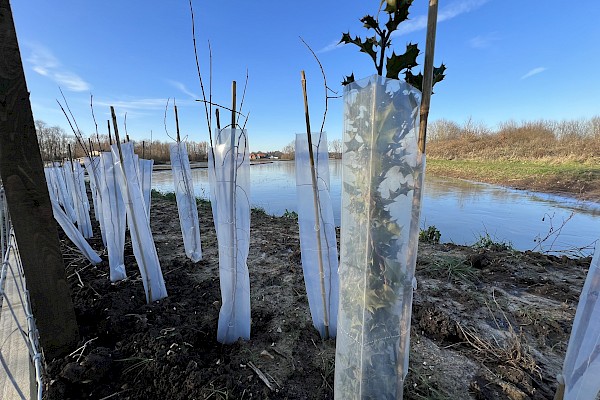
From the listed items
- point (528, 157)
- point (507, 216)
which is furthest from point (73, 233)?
point (528, 157)

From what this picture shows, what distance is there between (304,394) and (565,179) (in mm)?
14631

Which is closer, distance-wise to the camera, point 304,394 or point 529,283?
point 304,394

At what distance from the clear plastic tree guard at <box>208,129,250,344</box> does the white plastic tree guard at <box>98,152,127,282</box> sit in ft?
6.08

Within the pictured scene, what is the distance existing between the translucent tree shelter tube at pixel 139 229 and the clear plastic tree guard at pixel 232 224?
985 millimetres

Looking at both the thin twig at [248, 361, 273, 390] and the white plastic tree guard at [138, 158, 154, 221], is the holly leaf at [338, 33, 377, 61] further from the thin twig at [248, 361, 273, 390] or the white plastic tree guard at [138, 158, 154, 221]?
the white plastic tree guard at [138, 158, 154, 221]

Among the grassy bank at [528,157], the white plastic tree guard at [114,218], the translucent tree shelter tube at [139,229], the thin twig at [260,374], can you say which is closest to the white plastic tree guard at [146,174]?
the white plastic tree guard at [114,218]

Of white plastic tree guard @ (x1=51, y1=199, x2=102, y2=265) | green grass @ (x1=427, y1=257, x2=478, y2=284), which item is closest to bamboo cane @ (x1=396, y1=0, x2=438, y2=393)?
green grass @ (x1=427, y1=257, x2=478, y2=284)

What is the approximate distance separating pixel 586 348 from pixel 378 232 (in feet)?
3.28

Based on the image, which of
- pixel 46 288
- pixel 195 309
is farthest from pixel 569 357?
pixel 46 288

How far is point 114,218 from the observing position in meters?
3.32

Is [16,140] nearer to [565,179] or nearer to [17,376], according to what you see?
[17,376]

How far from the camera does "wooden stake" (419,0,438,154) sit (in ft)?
3.25

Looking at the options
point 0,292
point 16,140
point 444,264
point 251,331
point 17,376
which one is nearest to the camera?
point 0,292

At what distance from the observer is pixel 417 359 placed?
206 centimetres
